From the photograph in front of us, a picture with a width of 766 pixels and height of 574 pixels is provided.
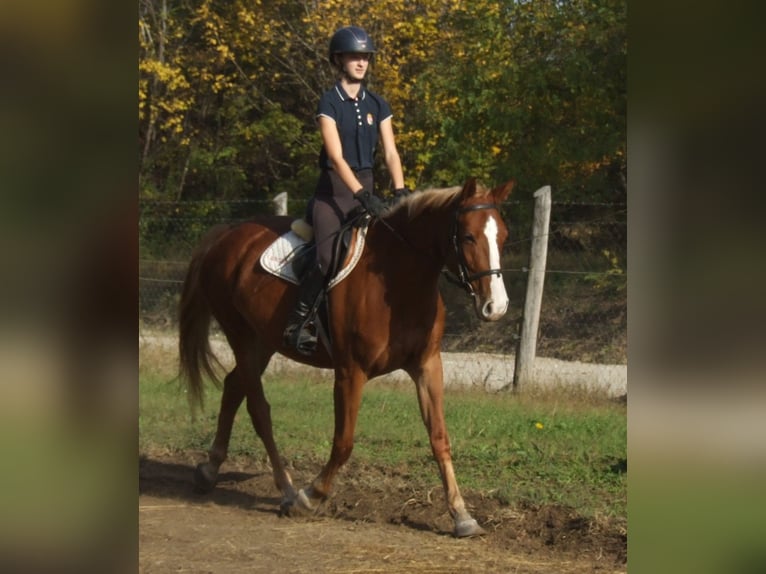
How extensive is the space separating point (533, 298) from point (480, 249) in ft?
14.7

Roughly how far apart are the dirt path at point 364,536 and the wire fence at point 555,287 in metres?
4.49

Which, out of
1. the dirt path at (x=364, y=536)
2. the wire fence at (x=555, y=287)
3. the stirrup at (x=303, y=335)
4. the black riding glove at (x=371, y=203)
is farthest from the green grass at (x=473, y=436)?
the black riding glove at (x=371, y=203)

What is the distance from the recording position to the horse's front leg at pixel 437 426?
5.71 metres

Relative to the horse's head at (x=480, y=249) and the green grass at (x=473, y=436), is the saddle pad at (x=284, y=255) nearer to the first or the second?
the horse's head at (x=480, y=249)

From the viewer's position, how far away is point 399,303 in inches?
230

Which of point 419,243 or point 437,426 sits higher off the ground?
point 419,243

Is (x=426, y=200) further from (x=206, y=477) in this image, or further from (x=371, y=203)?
(x=206, y=477)

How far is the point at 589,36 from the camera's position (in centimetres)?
1166

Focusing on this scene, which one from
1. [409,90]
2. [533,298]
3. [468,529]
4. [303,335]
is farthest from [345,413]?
[409,90]

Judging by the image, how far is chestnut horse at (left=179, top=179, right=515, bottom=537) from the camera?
545cm
